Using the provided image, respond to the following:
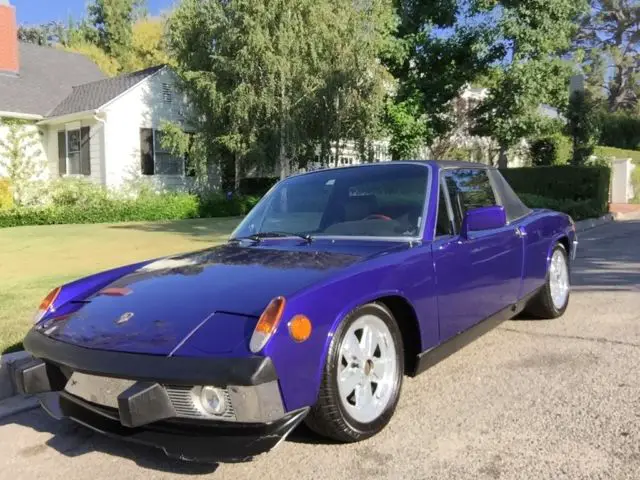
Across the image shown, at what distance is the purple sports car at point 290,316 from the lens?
Answer: 8.84 feet

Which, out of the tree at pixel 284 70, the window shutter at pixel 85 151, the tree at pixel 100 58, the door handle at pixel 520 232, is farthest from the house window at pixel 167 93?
the tree at pixel 100 58

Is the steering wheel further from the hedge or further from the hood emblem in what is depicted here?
the hedge

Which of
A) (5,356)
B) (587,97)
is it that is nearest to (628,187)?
(587,97)

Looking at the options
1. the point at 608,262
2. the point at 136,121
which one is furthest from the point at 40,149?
the point at 608,262

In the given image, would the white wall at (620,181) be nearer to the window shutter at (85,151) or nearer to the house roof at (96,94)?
the house roof at (96,94)

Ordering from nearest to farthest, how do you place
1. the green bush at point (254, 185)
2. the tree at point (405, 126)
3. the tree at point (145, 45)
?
the tree at point (405, 126) → the green bush at point (254, 185) → the tree at point (145, 45)

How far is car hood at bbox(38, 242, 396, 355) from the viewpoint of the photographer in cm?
285

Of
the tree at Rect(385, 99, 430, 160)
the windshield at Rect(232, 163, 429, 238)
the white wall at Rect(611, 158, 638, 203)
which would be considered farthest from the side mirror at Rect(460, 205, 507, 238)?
the white wall at Rect(611, 158, 638, 203)

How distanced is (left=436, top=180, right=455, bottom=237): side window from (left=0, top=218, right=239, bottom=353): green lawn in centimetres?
358

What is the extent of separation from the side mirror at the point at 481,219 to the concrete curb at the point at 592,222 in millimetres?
→ 11525

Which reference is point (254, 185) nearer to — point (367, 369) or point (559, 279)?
point (559, 279)

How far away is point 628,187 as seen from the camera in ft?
78.1

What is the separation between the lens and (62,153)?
814 inches

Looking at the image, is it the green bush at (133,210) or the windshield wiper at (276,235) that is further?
the green bush at (133,210)
